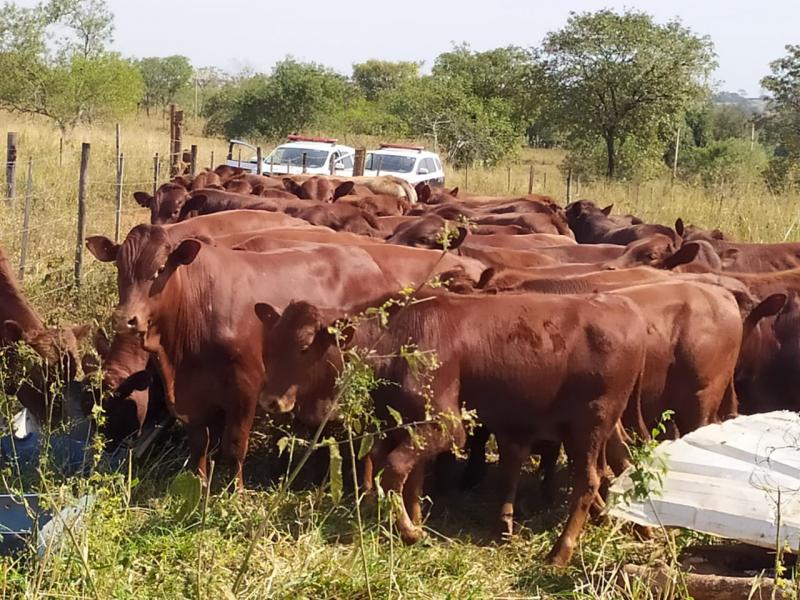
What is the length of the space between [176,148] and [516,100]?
16.1 m

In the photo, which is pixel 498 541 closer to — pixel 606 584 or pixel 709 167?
pixel 606 584

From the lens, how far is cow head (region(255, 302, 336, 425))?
4848mm

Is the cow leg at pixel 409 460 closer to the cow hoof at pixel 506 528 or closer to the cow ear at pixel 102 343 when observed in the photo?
the cow hoof at pixel 506 528

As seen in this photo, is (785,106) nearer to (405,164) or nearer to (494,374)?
(405,164)

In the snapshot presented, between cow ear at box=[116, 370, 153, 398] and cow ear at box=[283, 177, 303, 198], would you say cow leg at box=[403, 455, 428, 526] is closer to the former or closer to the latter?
cow ear at box=[116, 370, 153, 398]

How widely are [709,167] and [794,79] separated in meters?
7.30

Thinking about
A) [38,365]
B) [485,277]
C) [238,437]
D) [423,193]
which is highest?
[423,193]

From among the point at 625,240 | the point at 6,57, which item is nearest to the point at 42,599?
the point at 625,240

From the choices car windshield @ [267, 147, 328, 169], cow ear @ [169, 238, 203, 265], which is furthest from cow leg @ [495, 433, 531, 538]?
car windshield @ [267, 147, 328, 169]

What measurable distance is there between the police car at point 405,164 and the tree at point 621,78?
26.8 feet

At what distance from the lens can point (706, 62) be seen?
31109 mm

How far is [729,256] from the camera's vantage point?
9180 millimetres

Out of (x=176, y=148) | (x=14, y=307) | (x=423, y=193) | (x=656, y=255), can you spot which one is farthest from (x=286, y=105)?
(x=14, y=307)

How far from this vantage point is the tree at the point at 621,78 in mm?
29562
